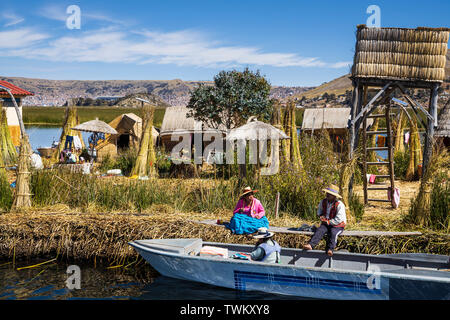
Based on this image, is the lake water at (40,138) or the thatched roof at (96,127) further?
the lake water at (40,138)

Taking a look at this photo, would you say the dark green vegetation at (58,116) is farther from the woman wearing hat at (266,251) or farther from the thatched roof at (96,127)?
the woman wearing hat at (266,251)

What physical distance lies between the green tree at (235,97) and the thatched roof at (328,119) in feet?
26.3

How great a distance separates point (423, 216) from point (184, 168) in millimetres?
8445

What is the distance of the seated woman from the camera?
8.77 metres

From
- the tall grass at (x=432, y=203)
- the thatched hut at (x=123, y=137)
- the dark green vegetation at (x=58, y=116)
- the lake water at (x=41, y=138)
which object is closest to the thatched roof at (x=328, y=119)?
the lake water at (x=41, y=138)

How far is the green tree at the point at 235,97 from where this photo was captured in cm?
1434

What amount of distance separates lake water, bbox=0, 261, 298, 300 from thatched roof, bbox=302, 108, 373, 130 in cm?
1532

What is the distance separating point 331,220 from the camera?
311 inches

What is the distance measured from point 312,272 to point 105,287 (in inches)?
140

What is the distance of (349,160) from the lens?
9.38 m

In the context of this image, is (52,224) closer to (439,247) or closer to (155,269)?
(155,269)

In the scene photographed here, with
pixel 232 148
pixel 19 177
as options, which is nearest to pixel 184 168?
pixel 232 148

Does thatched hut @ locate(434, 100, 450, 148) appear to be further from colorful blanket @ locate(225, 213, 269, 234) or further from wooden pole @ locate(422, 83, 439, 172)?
colorful blanket @ locate(225, 213, 269, 234)
